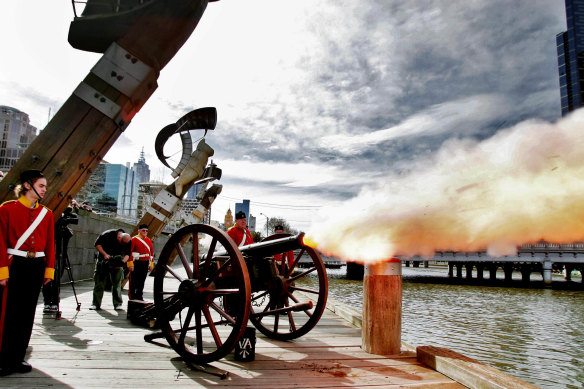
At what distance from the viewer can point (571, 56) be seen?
82.1 m

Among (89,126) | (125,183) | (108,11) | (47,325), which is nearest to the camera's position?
(89,126)

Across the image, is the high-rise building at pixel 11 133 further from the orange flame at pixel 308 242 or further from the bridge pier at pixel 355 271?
the orange flame at pixel 308 242

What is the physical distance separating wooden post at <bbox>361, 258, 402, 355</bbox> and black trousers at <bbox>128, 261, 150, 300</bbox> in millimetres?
5204

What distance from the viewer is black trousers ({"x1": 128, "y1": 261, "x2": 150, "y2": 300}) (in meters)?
7.47

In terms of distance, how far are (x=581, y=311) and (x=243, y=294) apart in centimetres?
2472

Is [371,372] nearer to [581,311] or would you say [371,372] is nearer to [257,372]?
[257,372]

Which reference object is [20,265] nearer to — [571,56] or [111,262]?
[111,262]

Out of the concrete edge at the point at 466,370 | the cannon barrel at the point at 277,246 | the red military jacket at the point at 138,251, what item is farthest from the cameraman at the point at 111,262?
the concrete edge at the point at 466,370

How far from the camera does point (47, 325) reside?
5.36 m

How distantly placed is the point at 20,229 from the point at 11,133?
403ft

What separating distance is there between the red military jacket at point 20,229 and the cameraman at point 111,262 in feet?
11.4

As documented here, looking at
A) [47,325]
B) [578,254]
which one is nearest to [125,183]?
[578,254]

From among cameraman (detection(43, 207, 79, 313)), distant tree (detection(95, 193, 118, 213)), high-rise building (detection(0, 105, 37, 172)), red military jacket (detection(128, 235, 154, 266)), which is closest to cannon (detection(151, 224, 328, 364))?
cameraman (detection(43, 207, 79, 313))

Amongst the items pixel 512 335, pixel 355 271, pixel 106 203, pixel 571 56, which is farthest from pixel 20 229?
pixel 106 203
